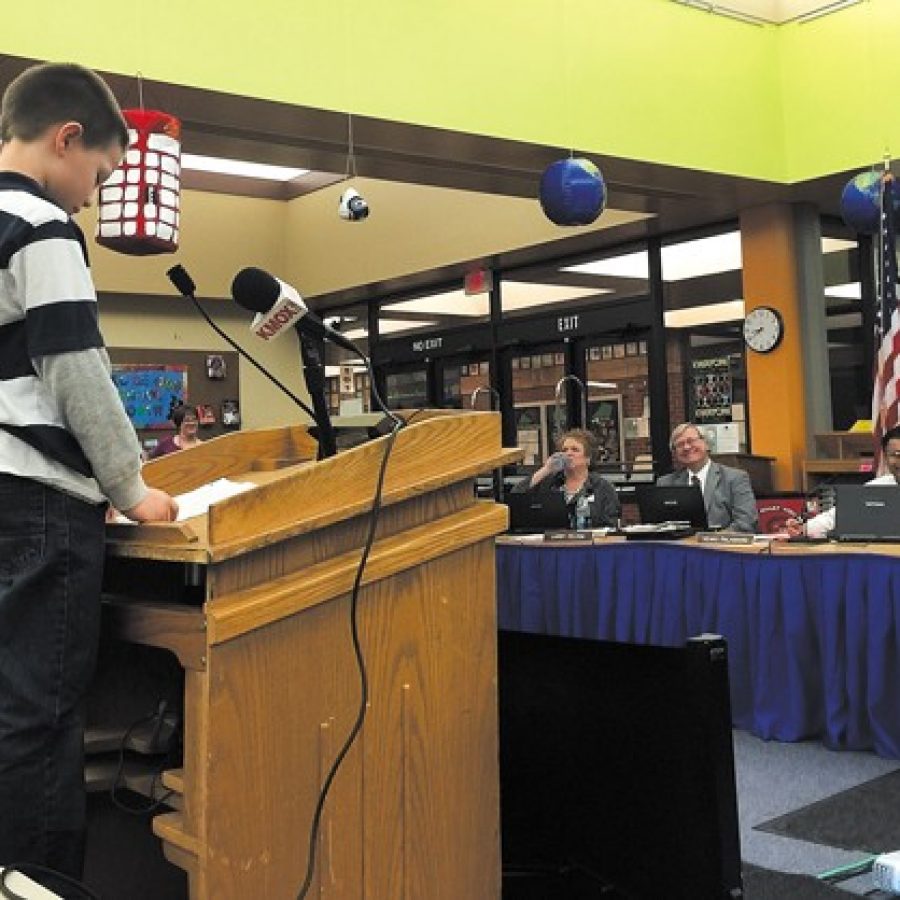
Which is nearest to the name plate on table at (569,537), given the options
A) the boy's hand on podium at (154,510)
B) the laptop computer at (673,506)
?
the laptop computer at (673,506)

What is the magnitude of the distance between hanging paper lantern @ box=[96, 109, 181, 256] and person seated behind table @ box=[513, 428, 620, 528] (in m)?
2.69

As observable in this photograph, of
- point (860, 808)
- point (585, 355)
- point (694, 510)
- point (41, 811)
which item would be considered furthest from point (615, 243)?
point (41, 811)

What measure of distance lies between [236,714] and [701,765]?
0.80 m

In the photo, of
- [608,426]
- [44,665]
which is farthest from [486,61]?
[44,665]

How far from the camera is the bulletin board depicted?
10.3 metres

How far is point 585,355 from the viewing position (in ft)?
30.0

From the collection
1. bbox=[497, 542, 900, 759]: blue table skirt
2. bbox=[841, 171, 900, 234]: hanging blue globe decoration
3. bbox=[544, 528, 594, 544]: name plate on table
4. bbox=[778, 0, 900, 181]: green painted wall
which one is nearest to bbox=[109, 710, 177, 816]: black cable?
bbox=[497, 542, 900, 759]: blue table skirt

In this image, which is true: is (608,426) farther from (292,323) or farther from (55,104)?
(55,104)

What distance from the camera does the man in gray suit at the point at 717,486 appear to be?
230 inches

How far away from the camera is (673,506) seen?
18.0ft

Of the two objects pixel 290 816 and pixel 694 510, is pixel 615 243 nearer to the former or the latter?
pixel 694 510

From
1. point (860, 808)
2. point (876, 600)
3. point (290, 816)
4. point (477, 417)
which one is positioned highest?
point (477, 417)

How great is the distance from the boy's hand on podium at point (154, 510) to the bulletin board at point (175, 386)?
893 cm

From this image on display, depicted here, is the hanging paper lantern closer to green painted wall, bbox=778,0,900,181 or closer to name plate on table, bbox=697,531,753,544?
name plate on table, bbox=697,531,753,544
